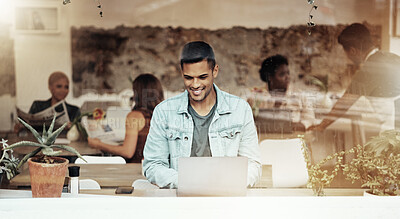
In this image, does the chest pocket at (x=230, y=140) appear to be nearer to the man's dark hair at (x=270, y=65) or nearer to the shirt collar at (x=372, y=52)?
the man's dark hair at (x=270, y=65)

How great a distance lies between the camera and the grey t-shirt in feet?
10.7

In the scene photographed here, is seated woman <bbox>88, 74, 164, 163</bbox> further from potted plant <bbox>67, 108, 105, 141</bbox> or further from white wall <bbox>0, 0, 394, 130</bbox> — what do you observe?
white wall <bbox>0, 0, 394, 130</bbox>

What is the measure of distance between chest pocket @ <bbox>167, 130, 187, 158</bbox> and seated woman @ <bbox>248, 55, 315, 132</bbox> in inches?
66.9

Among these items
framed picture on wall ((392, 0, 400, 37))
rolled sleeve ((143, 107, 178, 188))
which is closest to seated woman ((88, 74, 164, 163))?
rolled sleeve ((143, 107, 178, 188))

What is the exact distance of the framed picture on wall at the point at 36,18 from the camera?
5.08 metres

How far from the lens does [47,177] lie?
2479 mm

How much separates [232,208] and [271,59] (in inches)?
122

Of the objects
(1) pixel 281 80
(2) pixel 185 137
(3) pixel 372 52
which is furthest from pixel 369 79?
(2) pixel 185 137

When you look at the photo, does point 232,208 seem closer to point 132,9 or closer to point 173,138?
point 173,138

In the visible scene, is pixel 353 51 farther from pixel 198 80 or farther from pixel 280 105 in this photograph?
pixel 198 80

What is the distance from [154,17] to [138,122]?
1.38 m

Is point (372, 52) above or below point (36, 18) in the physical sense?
below

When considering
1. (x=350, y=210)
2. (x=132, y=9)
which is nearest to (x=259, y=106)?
(x=132, y=9)

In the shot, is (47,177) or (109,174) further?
(109,174)
